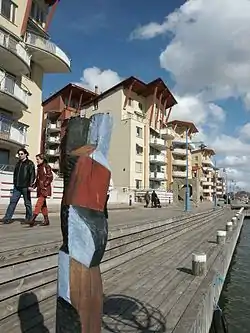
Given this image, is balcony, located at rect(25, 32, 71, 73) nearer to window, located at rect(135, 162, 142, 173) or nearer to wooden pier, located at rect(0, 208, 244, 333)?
wooden pier, located at rect(0, 208, 244, 333)

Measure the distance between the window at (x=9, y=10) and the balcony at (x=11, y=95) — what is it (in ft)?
14.6

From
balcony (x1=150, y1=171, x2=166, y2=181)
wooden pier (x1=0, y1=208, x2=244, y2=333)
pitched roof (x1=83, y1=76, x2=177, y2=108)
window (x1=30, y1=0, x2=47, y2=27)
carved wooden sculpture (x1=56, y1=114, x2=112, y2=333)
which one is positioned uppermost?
pitched roof (x1=83, y1=76, x2=177, y2=108)

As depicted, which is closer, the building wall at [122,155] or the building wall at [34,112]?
the building wall at [34,112]

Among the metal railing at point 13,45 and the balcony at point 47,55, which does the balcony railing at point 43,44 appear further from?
the metal railing at point 13,45

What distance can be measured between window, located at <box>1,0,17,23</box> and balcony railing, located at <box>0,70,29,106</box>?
456cm

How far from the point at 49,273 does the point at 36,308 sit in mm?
752

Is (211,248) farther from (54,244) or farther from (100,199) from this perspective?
(100,199)

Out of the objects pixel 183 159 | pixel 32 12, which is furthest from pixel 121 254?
pixel 183 159

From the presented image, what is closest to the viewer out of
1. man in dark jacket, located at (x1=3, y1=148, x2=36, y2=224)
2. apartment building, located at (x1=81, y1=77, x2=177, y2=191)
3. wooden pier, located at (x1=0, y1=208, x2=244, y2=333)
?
wooden pier, located at (x1=0, y1=208, x2=244, y2=333)

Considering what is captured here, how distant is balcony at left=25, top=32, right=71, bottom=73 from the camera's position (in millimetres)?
26403

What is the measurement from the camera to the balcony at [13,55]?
73.7 feet

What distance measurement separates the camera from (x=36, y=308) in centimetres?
461

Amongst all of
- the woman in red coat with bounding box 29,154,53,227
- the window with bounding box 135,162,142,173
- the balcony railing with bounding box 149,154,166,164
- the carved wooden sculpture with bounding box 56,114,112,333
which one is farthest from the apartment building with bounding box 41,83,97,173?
the carved wooden sculpture with bounding box 56,114,112,333

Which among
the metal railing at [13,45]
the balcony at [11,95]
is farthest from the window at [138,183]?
the metal railing at [13,45]
